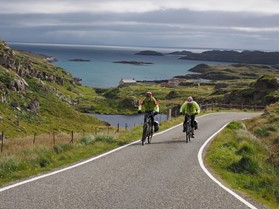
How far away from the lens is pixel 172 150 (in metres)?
16.5

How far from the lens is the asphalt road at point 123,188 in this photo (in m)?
8.04

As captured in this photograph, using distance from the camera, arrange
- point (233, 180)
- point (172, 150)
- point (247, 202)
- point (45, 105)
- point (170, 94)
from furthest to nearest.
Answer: point (170, 94) → point (45, 105) → point (172, 150) → point (233, 180) → point (247, 202)

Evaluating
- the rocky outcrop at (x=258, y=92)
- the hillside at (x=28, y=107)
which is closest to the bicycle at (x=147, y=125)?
the rocky outcrop at (x=258, y=92)

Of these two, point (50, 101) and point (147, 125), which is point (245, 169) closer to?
point (147, 125)

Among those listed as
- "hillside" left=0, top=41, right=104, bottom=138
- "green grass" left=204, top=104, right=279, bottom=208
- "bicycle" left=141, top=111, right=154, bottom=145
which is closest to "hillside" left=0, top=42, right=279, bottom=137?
"hillside" left=0, top=41, right=104, bottom=138

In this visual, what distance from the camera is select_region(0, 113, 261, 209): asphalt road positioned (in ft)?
26.4

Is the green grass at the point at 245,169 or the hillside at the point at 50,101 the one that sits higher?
the green grass at the point at 245,169

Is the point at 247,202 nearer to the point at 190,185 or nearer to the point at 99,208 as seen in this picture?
the point at 190,185

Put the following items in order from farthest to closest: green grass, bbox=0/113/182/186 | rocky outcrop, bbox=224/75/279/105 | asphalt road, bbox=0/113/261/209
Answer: rocky outcrop, bbox=224/75/279/105 → green grass, bbox=0/113/182/186 → asphalt road, bbox=0/113/261/209

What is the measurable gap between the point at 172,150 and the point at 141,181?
632 centimetres

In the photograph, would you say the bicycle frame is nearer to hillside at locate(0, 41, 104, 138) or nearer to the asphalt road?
the asphalt road

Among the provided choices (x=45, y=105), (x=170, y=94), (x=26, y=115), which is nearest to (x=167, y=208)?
(x=26, y=115)

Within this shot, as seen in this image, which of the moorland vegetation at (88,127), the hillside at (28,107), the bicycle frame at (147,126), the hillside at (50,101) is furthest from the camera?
the hillside at (28,107)

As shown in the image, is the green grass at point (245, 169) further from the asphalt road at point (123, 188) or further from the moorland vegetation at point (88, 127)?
the asphalt road at point (123, 188)
